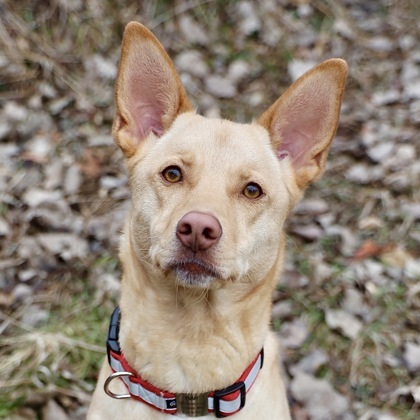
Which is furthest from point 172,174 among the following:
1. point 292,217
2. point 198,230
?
point 292,217

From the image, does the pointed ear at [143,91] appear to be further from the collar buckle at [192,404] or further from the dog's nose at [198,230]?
the collar buckle at [192,404]

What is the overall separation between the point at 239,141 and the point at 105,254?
1965 millimetres

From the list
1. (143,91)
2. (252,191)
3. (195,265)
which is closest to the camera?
(195,265)

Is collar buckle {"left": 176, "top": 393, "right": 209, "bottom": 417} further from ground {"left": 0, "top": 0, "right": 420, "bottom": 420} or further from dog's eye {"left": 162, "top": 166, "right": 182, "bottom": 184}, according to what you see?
ground {"left": 0, "top": 0, "right": 420, "bottom": 420}

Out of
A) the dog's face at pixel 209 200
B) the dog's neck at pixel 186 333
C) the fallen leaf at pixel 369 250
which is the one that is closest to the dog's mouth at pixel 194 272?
the dog's face at pixel 209 200

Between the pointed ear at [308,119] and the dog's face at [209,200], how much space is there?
7 cm

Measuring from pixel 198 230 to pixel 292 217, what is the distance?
107 inches

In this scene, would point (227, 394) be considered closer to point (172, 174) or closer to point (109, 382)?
point (109, 382)

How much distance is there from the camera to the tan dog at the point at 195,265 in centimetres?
265

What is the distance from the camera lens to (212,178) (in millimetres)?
2691

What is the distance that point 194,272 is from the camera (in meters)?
2.49

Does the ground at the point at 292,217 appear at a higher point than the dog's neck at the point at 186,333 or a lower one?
lower

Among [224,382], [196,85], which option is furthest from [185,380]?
[196,85]

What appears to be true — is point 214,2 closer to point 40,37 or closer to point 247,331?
point 40,37
